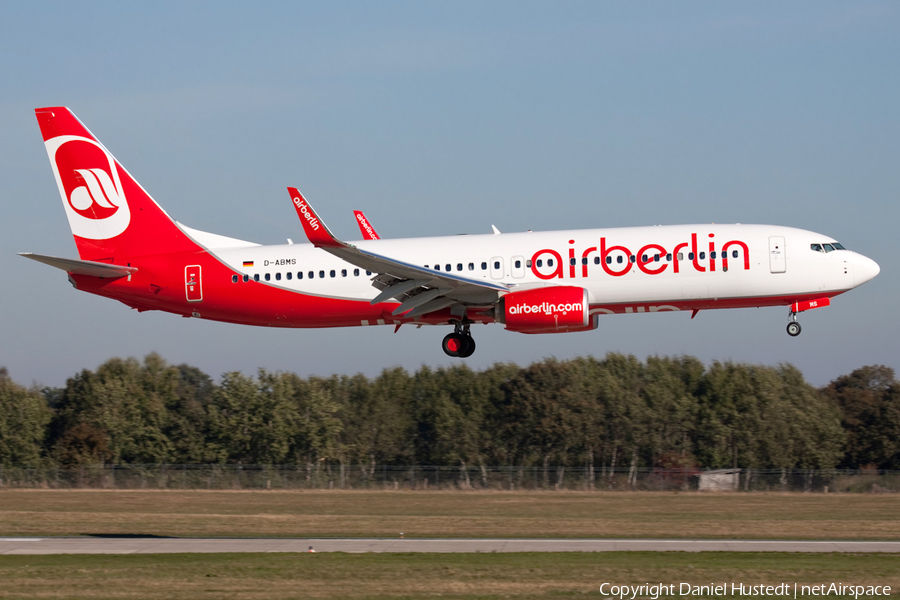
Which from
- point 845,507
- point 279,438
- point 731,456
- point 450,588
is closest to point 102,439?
point 279,438

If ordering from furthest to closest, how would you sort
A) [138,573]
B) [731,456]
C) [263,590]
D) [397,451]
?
[397,451]
[731,456]
[138,573]
[263,590]

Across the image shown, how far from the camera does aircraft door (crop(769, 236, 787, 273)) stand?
36.0 metres

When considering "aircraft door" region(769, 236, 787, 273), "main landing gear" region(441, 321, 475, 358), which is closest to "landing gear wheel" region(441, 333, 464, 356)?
"main landing gear" region(441, 321, 475, 358)

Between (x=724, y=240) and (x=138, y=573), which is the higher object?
(x=724, y=240)

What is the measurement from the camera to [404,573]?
89.7 ft

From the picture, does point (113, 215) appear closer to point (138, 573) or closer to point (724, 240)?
point (138, 573)

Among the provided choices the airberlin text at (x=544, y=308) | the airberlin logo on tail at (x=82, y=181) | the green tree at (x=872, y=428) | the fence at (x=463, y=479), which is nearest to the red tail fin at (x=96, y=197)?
the airberlin logo on tail at (x=82, y=181)

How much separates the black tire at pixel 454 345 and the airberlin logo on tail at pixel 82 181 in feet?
47.7

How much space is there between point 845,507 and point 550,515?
51.7ft

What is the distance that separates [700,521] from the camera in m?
44.1

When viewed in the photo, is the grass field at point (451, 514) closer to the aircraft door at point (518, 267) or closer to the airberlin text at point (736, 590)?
the aircraft door at point (518, 267)

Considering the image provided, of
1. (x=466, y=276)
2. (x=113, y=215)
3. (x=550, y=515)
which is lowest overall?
(x=550, y=515)

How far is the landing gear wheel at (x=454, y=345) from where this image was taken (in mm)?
38594

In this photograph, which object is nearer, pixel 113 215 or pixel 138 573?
pixel 138 573
